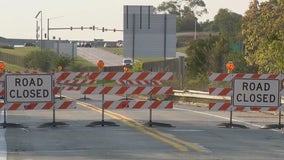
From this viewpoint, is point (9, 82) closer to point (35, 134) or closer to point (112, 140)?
point (35, 134)

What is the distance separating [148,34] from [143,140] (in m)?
44.6

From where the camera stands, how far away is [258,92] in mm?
17578

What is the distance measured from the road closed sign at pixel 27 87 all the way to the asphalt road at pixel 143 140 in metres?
0.76

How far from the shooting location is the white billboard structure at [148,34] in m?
58.1

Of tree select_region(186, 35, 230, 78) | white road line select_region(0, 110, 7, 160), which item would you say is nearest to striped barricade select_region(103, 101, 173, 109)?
white road line select_region(0, 110, 7, 160)

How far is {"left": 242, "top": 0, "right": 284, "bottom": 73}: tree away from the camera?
27.7 meters

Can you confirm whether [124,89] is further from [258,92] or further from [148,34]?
[148,34]

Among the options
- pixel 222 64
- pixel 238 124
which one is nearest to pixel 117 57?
pixel 222 64

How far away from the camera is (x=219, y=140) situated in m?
14.6

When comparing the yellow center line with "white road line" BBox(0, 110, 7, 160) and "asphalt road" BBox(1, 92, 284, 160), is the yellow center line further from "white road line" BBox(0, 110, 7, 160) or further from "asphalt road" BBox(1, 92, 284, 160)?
"white road line" BBox(0, 110, 7, 160)

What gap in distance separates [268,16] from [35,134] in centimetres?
1594

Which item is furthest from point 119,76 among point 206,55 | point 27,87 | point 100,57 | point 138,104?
point 100,57

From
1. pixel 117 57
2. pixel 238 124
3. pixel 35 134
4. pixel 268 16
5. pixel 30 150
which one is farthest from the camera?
pixel 117 57

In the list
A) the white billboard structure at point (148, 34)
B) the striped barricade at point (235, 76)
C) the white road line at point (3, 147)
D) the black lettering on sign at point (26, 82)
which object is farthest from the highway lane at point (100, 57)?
the white road line at point (3, 147)
